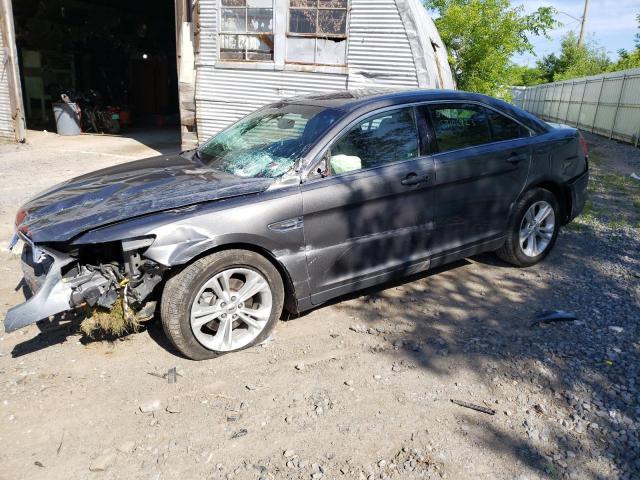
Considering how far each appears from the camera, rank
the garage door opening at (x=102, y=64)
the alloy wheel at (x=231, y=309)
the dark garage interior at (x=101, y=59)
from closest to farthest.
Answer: the alloy wheel at (x=231, y=309) → the garage door opening at (x=102, y=64) → the dark garage interior at (x=101, y=59)

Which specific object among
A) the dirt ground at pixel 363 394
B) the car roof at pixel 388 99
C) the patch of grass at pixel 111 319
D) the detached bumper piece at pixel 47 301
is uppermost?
the car roof at pixel 388 99

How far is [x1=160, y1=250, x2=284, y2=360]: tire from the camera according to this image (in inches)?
127

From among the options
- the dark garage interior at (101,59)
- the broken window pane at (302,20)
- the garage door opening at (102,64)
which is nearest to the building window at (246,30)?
the broken window pane at (302,20)

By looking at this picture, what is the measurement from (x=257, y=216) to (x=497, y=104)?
2.66 m

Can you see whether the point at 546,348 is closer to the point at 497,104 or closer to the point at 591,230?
the point at 497,104

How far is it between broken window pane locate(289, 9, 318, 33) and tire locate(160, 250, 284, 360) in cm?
748

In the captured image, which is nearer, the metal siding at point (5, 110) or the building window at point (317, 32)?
the building window at point (317, 32)

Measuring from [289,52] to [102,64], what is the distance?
41.6 ft

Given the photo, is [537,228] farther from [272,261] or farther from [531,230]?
[272,261]

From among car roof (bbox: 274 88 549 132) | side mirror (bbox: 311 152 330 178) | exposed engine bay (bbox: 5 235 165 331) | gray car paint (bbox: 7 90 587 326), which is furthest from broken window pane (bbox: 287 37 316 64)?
exposed engine bay (bbox: 5 235 165 331)

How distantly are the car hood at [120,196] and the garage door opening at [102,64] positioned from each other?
37.8 feet

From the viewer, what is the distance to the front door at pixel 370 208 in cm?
364

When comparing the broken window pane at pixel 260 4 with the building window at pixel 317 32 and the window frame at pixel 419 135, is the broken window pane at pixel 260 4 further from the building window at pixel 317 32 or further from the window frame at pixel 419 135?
the window frame at pixel 419 135

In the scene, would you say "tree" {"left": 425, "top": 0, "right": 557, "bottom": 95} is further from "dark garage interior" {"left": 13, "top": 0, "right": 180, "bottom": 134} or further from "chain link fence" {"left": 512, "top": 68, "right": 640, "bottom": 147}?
"dark garage interior" {"left": 13, "top": 0, "right": 180, "bottom": 134}
